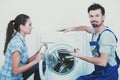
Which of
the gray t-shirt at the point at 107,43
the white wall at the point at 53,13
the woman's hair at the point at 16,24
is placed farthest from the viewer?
the white wall at the point at 53,13

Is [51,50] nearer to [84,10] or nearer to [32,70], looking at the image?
[32,70]

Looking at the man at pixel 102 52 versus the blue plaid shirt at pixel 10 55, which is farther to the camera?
the blue plaid shirt at pixel 10 55

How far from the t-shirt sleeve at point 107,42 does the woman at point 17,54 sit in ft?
1.97

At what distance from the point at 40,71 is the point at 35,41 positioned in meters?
0.81

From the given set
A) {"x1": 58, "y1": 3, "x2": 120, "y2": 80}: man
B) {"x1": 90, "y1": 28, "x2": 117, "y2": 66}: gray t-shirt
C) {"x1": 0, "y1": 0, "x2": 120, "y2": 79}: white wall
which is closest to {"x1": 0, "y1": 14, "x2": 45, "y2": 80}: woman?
{"x1": 58, "y1": 3, "x2": 120, "y2": 80}: man

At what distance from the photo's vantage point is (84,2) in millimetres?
3732

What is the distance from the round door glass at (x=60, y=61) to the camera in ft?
10.5

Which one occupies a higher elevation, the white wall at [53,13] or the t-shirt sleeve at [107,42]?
the white wall at [53,13]

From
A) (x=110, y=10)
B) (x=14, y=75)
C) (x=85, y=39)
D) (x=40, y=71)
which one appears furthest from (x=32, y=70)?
(x=110, y=10)

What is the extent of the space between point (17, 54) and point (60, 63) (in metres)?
0.75

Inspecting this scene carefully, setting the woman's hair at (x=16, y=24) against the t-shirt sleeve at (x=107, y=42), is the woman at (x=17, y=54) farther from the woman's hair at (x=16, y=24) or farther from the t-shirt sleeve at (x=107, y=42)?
the t-shirt sleeve at (x=107, y=42)

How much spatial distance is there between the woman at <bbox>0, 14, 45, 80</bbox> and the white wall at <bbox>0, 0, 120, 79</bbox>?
35.1 inches

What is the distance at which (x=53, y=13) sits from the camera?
3.75m

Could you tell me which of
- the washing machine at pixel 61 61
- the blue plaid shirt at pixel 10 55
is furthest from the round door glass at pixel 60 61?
the blue plaid shirt at pixel 10 55
